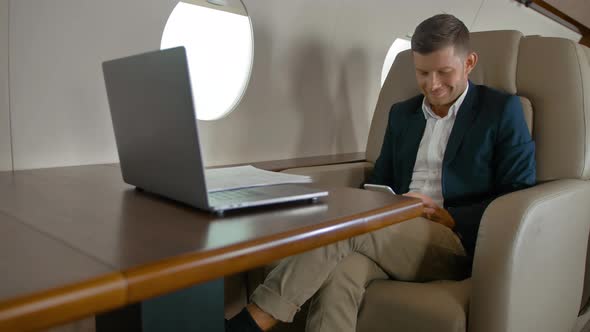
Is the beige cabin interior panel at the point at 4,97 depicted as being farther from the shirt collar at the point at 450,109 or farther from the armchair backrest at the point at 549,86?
the armchair backrest at the point at 549,86

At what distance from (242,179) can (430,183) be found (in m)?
0.85

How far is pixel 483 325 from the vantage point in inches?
45.7

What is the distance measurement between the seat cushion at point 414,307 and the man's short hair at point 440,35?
67 centimetres

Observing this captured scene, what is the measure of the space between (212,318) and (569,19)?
14.2 ft

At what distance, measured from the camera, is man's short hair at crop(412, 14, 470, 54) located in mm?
1480

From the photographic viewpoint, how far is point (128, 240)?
66 cm

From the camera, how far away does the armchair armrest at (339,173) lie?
5.65 feet

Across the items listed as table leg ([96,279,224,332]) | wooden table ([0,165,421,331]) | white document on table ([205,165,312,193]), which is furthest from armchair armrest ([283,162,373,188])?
table leg ([96,279,224,332])

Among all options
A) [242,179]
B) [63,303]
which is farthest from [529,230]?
[63,303]

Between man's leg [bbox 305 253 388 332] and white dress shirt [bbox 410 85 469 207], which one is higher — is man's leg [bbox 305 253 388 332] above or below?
below

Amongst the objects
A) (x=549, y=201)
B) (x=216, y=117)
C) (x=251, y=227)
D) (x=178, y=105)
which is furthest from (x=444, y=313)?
(x=216, y=117)

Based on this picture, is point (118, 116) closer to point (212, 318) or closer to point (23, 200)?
point (23, 200)

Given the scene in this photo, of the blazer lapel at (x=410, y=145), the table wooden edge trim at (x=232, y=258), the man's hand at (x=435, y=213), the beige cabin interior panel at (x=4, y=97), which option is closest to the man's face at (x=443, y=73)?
the blazer lapel at (x=410, y=145)

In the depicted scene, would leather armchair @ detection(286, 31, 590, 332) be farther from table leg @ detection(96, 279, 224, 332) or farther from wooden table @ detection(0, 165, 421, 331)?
table leg @ detection(96, 279, 224, 332)
